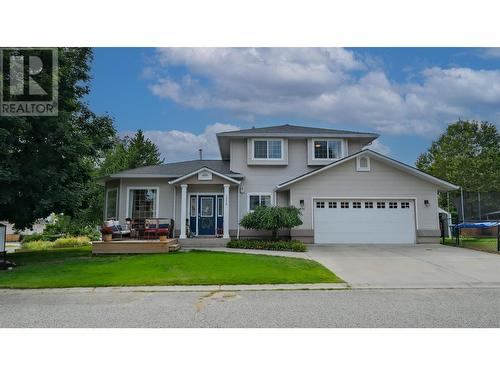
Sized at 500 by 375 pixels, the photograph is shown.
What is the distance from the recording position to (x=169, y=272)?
985 cm

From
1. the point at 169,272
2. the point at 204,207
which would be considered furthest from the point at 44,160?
the point at 204,207

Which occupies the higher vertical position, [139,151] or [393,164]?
[139,151]

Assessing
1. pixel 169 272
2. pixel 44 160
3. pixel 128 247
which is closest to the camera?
pixel 169 272

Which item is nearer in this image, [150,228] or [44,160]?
[44,160]

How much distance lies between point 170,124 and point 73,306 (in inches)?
1196

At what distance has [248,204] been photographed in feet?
60.7

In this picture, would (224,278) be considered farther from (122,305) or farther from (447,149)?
(447,149)

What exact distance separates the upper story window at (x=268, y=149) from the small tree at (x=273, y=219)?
3649 mm

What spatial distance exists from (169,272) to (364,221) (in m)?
10.7

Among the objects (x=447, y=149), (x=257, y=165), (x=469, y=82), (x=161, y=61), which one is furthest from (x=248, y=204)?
(x=447, y=149)

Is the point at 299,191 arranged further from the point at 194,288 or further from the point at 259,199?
the point at 194,288

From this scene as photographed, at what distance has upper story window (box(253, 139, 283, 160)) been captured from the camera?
62.2ft

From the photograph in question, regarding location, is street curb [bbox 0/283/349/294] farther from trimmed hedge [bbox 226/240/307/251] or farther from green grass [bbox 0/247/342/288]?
trimmed hedge [bbox 226/240/307/251]

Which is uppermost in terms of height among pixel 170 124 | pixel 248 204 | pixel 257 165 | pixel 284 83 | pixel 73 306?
pixel 170 124
